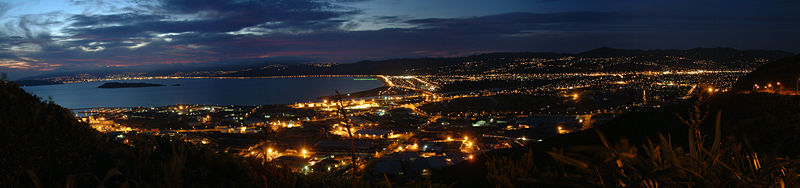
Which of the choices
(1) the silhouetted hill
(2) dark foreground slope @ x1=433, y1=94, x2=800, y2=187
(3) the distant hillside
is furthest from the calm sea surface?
(1) the silhouetted hill

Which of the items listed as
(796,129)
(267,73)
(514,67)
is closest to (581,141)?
(796,129)

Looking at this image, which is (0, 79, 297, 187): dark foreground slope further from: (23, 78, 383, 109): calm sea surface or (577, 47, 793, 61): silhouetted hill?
(577, 47, 793, 61): silhouetted hill

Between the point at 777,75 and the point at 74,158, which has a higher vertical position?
the point at 777,75

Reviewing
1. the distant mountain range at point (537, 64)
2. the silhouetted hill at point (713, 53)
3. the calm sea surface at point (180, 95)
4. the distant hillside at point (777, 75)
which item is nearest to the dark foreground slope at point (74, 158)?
the distant hillside at point (777, 75)

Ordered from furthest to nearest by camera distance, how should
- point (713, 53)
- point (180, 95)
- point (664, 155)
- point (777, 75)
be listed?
point (713, 53) < point (180, 95) < point (777, 75) < point (664, 155)

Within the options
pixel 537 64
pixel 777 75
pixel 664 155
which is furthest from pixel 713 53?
pixel 664 155

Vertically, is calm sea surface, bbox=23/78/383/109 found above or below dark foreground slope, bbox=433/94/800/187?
below

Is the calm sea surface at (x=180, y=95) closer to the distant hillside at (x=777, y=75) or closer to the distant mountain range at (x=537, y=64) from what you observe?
the distant mountain range at (x=537, y=64)

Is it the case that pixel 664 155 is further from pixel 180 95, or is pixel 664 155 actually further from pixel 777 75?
pixel 180 95
